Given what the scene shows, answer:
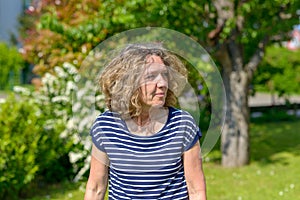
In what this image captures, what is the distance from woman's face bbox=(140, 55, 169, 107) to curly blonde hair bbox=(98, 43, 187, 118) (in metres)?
0.02

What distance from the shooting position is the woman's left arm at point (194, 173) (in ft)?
7.22

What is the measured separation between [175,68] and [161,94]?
0.13 m

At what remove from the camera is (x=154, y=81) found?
6.97 ft

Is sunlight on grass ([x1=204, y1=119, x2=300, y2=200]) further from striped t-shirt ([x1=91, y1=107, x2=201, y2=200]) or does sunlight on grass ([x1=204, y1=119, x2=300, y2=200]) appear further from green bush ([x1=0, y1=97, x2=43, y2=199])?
striped t-shirt ([x1=91, y1=107, x2=201, y2=200])

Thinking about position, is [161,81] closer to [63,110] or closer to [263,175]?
[63,110]

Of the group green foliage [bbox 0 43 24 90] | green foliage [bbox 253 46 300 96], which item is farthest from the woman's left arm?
green foliage [bbox 0 43 24 90]

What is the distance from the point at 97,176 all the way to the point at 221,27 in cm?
557

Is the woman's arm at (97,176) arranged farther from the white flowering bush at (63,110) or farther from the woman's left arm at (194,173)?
the white flowering bush at (63,110)

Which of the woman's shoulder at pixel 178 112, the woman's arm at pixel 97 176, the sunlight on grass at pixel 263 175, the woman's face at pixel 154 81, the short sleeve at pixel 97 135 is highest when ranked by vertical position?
the woman's face at pixel 154 81

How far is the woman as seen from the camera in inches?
84.6

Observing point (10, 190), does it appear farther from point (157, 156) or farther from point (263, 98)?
point (263, 98)

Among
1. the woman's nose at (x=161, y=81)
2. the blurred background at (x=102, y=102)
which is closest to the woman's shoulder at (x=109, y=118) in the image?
the woman's nose at (x=161, y=81)

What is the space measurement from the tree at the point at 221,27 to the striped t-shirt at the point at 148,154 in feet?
15.1

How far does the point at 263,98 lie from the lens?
21.1m
